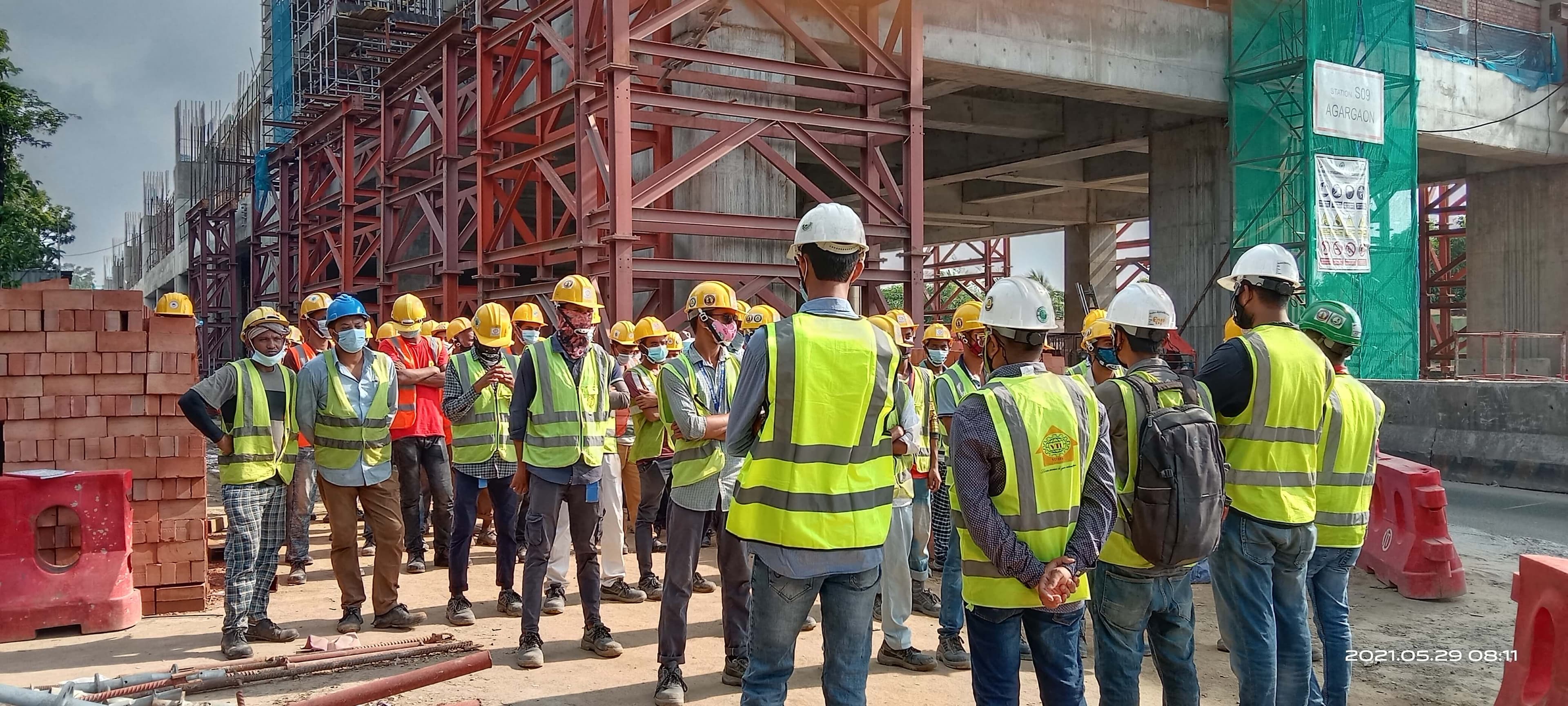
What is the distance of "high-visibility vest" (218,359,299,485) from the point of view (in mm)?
6055

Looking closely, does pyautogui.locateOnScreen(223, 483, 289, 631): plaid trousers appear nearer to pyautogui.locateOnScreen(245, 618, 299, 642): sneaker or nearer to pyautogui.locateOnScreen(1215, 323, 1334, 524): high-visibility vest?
pyautogui.locateOnScreen(245, 618, 299, 642): sneaker

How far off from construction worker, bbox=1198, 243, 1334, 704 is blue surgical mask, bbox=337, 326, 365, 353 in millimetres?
4703

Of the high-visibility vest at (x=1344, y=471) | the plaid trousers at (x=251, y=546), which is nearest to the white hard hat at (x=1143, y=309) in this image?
the high-visibility vest at (x=1344, y=471)

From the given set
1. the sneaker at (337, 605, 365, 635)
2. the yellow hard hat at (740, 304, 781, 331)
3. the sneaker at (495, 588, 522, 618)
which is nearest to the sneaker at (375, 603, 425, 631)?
the sneaker at (337, 605, 365, 635)

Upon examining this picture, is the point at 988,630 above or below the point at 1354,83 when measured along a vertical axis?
below

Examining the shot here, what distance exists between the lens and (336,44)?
2614cm

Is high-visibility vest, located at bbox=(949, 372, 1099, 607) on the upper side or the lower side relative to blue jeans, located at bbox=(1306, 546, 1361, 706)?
upper

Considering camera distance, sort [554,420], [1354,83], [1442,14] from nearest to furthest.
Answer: [554,420]
[1354,83]
[1442,14]

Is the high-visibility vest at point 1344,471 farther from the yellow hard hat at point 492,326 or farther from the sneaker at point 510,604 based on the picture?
the yellow hard hat at point 492,326

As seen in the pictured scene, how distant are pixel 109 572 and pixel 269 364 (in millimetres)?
1812

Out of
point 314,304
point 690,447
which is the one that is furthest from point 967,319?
point 314,304

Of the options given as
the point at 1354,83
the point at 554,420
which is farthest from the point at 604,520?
the point at 1354,83

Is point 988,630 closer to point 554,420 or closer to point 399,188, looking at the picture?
point 554,420

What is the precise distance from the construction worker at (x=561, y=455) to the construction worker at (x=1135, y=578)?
292 cm
